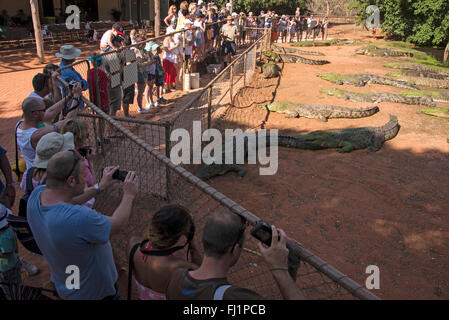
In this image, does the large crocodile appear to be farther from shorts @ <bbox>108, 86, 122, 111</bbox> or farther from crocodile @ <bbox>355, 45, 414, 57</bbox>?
crocodile @ <bbox>355, 45, 414, 57</bbox>

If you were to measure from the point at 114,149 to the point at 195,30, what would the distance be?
255 inches

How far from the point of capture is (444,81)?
14039mm

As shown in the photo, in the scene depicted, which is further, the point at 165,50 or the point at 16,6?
the point at 16,6

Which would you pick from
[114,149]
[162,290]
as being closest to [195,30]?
[114,149]

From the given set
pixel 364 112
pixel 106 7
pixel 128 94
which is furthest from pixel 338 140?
pixel 106 7

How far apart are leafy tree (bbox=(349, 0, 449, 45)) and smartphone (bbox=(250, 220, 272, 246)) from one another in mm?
23772

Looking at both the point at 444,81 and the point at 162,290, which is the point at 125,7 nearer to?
the point at 444,81

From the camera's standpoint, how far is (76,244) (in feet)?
6.84

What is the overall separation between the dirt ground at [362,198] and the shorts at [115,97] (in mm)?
1377

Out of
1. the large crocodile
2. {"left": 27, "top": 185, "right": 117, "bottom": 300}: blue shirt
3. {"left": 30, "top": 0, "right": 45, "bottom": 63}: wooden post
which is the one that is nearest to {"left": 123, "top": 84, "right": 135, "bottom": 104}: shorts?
the large crocodile

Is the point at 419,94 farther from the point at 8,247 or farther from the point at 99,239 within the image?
the point at 8,247

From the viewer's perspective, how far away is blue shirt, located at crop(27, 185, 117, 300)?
2045 millimetres

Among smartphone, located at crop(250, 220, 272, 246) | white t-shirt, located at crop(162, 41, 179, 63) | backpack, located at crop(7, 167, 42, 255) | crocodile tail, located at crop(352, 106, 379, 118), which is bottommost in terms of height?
crocodile tail, located at crop(352, 106, 379, 118)

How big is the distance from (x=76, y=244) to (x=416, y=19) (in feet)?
89.9
